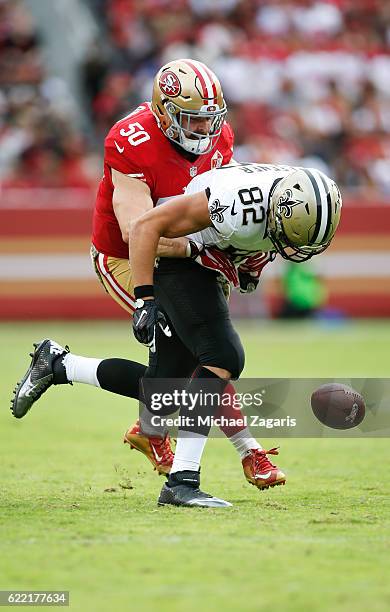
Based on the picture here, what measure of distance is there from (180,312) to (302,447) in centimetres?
222

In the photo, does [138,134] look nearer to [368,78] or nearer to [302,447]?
[302,447]

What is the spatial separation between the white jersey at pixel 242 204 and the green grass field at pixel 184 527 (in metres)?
1.21

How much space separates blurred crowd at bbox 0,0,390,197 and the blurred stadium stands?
2 cm

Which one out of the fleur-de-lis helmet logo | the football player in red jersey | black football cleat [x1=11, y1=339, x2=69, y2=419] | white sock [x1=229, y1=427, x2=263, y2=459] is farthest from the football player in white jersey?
black football cleat [x1=11, y1=339, x2=69, y2=419]

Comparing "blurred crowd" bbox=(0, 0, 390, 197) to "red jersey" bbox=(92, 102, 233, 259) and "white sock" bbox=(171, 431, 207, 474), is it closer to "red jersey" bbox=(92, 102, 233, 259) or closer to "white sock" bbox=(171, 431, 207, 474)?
"red jersey" bbox=(92, 102, 233, 259)

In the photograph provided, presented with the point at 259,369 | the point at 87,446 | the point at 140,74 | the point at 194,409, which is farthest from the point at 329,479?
the point at 140,74

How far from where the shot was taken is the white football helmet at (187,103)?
5.68m

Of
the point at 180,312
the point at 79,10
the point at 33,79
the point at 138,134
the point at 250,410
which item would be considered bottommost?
the point at 250,410

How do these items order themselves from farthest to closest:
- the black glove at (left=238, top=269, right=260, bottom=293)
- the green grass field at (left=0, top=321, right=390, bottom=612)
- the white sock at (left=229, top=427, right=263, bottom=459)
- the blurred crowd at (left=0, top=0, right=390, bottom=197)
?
the blurred crowd at (left=0, top=0, right=390, bottom=197), the black glove at (left=238, top=269, right=260, bottom=293), the white sock at (left=229, top=427, right=263, bottom=459), the green grass field at (left=0, top=321, right=390, bottom=612)

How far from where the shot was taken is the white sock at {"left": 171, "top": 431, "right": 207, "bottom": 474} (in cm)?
532

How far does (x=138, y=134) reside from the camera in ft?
19.4

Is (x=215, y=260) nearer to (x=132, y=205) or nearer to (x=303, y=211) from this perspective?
(x=132, y=205)

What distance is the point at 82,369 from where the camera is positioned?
5746 millimetres
